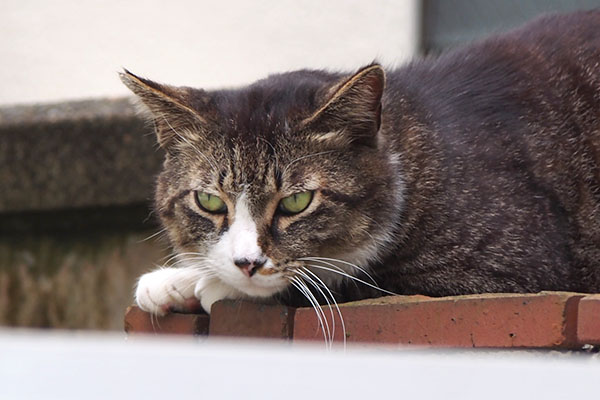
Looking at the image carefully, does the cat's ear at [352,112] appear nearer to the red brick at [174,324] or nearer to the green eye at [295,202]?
the green eye at [295,202]

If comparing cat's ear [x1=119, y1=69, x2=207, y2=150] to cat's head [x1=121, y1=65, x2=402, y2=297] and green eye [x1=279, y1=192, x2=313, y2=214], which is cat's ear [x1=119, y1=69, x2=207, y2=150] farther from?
green eye [x1=279, y1=192, x2=313, y2=214]

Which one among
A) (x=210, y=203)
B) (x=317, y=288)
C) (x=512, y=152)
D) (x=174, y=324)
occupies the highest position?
(x=512, y=152)

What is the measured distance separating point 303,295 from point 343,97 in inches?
17.2

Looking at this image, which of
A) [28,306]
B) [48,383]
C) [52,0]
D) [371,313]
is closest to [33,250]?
[28,306]

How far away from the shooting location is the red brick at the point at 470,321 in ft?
4.70

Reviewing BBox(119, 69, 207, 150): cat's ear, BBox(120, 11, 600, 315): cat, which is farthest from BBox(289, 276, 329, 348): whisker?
BBox(119, 69, 207, 150): cat's ear

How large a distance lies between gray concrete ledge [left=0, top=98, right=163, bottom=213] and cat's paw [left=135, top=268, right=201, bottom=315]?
1391mm

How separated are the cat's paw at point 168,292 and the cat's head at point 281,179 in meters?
0.05

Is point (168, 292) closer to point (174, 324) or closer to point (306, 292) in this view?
point (174, 324)

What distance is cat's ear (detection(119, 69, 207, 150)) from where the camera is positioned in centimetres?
203

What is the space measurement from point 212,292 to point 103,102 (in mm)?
1716

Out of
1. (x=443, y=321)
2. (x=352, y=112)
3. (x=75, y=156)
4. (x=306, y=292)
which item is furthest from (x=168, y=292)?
(x=75, y=156)

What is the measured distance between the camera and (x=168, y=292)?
1970mm

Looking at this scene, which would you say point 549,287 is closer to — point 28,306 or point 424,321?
point 424,321
